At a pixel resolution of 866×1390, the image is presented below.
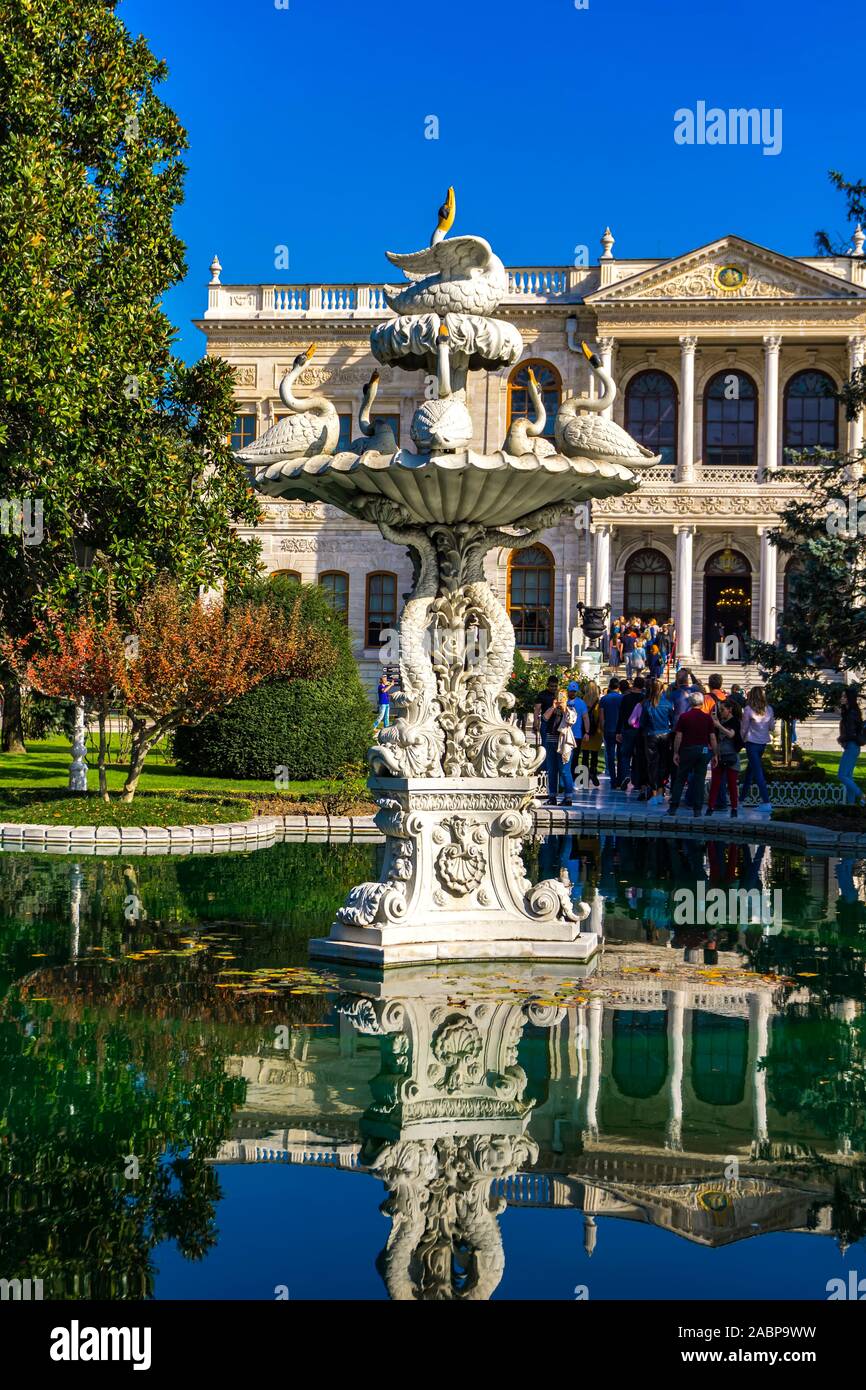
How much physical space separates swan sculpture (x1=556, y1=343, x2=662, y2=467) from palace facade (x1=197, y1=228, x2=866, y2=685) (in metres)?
32.8

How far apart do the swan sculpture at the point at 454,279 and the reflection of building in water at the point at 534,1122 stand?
3.71 m

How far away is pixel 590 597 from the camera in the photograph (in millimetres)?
41219

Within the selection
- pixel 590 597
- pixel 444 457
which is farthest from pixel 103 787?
pixel 590 597

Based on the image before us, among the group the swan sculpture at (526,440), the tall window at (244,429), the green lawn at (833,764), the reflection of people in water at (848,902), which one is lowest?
the reflection of people in water at (848,902)

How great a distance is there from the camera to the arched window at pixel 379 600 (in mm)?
43125

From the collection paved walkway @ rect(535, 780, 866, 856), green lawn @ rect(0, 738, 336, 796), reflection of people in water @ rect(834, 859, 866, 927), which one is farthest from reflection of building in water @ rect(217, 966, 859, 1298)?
green lawn @ rect(0, 738, 336, 796)

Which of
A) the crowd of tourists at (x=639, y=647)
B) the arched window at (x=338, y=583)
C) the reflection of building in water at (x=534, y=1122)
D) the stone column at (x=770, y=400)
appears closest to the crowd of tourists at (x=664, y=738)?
the reflection of building in water at (x=534, y=1122)

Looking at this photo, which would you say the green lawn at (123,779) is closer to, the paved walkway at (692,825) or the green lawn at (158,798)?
the green lawn at (158,798)

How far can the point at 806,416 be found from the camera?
42.5 m

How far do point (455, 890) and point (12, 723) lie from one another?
16.5 metres

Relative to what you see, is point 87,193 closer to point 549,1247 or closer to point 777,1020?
point 777,1020

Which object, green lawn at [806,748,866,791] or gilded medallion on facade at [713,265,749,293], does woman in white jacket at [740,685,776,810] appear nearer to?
green lawn at [806,748,866,791]
